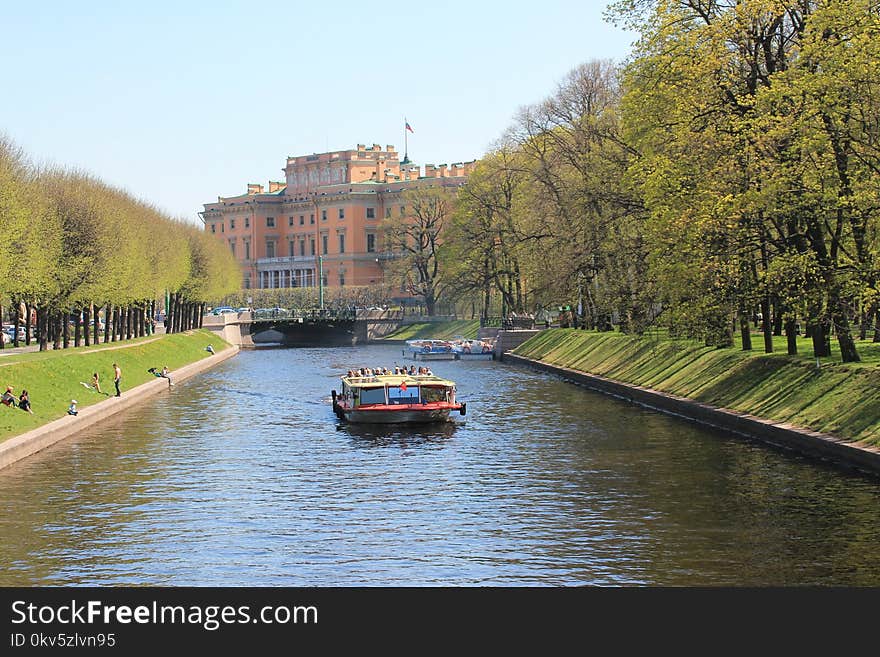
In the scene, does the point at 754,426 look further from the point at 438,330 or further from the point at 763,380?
the point at 438,330

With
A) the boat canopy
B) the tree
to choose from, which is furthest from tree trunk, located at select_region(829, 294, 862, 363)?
the tree

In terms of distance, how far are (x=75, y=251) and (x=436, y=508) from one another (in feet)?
187

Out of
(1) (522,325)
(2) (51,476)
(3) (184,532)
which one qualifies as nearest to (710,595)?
(3) (184,532)

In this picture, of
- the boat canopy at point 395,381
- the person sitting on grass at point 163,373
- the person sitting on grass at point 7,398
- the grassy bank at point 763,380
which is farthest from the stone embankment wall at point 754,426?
the person sitting on grass at point 7,398

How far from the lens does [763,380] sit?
5191cm

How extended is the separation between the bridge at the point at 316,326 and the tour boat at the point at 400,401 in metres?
99.5

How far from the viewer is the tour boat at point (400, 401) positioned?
56219 mm

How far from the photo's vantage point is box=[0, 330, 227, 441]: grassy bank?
51.9 metres

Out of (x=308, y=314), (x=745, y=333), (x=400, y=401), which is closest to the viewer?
(x=400, y=401)

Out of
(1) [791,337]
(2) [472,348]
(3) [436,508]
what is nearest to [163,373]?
(1) [791,337]

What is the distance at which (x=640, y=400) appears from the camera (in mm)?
63812

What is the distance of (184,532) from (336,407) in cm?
2932

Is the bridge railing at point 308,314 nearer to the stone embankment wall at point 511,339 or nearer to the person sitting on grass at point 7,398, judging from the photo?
the stone embankment wall at point 511,339

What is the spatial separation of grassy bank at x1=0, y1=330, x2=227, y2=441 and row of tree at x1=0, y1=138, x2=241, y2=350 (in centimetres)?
341
